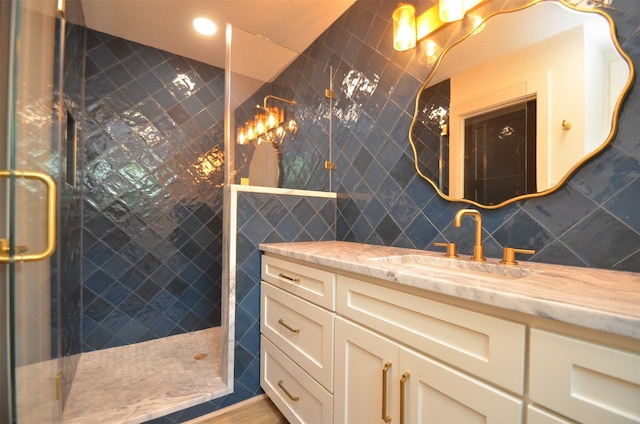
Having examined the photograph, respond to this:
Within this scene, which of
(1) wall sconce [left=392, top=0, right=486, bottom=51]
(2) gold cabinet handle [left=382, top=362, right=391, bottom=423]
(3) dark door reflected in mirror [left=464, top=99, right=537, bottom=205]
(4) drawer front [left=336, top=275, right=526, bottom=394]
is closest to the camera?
(4) drawer front [left=336, top=275, right=526, bottom=394]

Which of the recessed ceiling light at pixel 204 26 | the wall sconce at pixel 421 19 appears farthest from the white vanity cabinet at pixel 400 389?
the recessed ceiling light at pixel 204 26

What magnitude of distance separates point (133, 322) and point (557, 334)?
2.73 metres

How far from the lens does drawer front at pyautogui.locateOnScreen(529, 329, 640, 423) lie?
1.40 feet

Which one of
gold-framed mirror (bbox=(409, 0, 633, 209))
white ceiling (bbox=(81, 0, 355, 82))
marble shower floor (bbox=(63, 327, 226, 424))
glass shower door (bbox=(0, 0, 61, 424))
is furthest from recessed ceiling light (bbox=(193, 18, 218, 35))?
marble shower floor (bbox=(63, 327, 226, 424))

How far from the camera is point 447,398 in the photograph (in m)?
0.66

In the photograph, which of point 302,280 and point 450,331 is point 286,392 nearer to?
point 302,280

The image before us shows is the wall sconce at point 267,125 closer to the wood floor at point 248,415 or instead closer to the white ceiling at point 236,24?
the white ceiling at point 236,24

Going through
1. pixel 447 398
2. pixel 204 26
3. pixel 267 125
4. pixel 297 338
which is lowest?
pixel 297 338

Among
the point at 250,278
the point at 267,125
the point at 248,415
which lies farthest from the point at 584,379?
the point at 267,125

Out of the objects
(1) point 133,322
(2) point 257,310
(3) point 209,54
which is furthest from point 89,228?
(3) point 209,54

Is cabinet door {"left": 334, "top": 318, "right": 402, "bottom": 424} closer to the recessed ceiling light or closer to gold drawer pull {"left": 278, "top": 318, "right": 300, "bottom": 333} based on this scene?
gold drawer pull {"left": 278, "top": 318, "right": 300, "bottom": 333}

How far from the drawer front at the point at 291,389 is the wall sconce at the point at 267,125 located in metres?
1.49

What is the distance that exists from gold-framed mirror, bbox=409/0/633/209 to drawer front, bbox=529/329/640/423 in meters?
0.69

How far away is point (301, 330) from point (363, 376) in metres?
0.40
